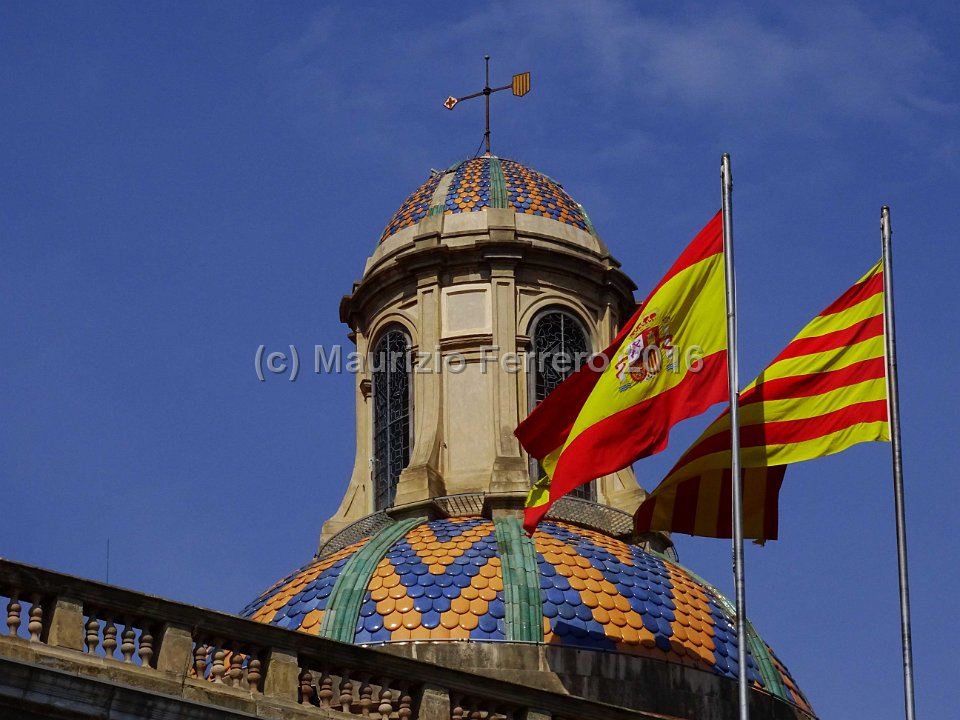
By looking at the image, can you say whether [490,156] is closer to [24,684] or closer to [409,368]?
[409,368]

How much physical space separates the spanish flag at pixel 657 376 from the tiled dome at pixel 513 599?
12.2 feet

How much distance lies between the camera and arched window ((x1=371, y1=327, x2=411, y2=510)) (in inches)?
1351

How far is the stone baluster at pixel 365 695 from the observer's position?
1984 cm

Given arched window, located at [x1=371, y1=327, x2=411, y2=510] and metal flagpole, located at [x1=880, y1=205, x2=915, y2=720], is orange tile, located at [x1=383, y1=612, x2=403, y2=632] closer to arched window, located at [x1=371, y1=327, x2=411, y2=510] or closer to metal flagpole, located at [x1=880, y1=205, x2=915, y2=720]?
arched window, located at [x1=371, y1=327, x2=411, y2=510]

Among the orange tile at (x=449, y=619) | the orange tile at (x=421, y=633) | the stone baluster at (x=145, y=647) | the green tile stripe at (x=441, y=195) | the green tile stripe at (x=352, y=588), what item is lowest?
the stone baluster at (x=145, y=647)

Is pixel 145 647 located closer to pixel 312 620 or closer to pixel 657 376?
pixel 657 376

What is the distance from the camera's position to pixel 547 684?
1052 inches

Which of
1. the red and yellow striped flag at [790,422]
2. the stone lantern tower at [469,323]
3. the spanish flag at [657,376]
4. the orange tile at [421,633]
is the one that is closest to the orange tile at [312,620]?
the orange tile at [421,633]

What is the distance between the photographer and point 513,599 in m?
28.1

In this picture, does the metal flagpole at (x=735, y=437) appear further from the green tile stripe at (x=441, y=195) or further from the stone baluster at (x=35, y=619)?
the green tile stripe at (x=441, y=195)

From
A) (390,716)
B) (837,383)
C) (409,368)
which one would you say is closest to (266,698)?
(390,716)

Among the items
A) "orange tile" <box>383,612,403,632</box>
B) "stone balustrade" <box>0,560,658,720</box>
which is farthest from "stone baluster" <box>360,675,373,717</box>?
"orange tile" <box>383,612,403,632</box>

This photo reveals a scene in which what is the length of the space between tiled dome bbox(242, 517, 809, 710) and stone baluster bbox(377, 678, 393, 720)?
740 cm

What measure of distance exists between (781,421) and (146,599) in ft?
26.4
